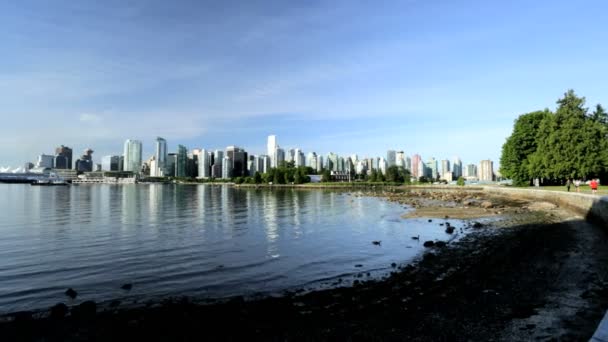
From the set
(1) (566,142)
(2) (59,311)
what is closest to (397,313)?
(2) (59,311)

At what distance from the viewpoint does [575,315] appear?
1179cm

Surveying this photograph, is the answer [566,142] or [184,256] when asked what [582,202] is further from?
[184,256]

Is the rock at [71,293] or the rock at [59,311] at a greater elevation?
the rock at [59,311]

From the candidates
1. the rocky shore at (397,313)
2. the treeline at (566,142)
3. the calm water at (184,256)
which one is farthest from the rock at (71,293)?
the treeline at (566,142)

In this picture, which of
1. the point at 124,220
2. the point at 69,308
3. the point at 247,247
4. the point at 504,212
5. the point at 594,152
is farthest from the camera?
the point at 594,152

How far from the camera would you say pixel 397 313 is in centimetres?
1297

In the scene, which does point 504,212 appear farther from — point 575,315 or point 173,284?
point 173,284

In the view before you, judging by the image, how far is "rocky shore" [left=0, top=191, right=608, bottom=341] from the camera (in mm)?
11133

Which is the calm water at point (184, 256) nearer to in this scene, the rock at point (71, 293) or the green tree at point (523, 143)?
the rock at point (71, 293)

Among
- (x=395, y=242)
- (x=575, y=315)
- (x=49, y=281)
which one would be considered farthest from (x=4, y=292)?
(x=395, y=242)

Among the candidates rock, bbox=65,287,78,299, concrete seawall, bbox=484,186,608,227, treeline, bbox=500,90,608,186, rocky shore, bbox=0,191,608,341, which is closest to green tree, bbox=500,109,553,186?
treeline, bbox=500,90,608,186

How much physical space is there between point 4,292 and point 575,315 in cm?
2455

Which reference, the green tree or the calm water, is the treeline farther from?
the calm water

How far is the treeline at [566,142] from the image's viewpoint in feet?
227
